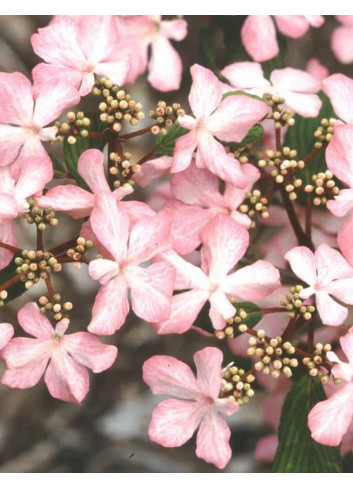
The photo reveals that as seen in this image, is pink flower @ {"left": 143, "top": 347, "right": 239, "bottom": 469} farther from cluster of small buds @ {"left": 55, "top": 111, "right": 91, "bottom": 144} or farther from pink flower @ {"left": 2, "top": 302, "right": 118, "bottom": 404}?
cluster of small buds @ {"left": 55, "top": 111, "right": 91, "bottom": 144}

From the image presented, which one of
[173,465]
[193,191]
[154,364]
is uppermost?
[193,191]

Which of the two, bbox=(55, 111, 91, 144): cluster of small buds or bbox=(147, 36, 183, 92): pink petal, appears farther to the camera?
bbox=(147, 36, 183, 92): pink petal

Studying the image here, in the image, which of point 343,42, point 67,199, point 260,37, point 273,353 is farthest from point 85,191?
point 343,42

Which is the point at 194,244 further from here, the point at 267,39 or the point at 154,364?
the point at 267,39

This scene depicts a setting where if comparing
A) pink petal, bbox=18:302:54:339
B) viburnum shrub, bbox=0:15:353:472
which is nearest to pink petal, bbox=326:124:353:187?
viburnum shrub, bbox=0:15:353:472

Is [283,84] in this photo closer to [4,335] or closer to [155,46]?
[155,46]

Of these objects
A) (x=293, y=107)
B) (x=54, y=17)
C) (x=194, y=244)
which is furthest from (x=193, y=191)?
(x=54, y=17)
